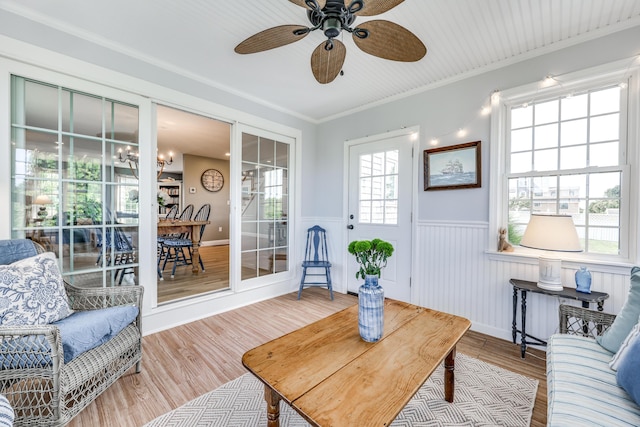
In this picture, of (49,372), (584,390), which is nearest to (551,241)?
(584,390)

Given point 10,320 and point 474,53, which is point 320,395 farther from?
point 474,53

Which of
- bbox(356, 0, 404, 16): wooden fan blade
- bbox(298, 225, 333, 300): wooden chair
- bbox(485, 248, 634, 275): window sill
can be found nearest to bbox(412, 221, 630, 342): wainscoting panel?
bbox(485, 248, 634, 275): window sill

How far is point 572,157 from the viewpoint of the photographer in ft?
7.46

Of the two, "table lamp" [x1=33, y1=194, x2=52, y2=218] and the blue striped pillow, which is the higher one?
"table lamp" [x1=33, y1=194, x2=52, y2=218]

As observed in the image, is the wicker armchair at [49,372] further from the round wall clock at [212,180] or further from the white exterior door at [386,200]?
the round wall clock at [212,180]

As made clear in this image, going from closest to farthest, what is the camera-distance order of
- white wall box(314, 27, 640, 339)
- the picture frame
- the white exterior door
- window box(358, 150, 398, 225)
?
white wall box(314, 27, 640, 339) → the picture frame → the white exterior door → window box(358, 150, 398, 225)

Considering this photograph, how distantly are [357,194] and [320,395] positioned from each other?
9.53ft

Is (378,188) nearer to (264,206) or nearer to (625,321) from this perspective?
(264,206)

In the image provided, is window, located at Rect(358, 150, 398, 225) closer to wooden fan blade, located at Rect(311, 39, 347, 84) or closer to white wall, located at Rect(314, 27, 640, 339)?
white wall, located at Rect(314, 27, 640, 339)

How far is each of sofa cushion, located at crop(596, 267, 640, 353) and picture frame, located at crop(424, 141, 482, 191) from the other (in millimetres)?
1388

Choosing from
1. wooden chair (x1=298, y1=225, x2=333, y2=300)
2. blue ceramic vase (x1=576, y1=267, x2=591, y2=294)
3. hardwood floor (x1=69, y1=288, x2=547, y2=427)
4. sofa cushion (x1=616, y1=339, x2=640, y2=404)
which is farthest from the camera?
wooden chair (x1=298, y1=225, x2=333, y2=300)

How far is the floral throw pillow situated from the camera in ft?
4.62

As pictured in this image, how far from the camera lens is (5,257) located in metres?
1.64

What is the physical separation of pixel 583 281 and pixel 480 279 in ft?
2.44
